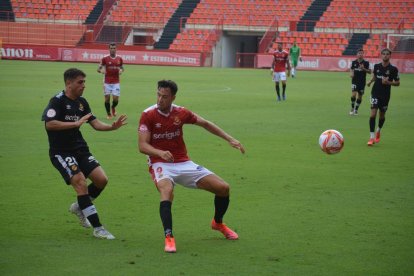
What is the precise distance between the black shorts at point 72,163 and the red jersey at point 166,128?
90 cm

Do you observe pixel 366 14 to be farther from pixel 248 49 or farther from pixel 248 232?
pixel 248 232

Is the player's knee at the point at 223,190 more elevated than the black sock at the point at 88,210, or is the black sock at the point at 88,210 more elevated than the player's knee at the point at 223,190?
the player's knee at the point at 223,190

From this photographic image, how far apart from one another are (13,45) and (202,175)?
4807 cm

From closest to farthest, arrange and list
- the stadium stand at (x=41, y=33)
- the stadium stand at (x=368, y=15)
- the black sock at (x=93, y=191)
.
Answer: the black sock at (x=93, y=191) < the stadium stand at (x=368, y=15) < the stadium stand at (x=41, y=33)

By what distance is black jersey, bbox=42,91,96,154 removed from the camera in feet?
29.0

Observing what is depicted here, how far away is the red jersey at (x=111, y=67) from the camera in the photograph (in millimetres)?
23281

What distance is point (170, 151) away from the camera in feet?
28.4

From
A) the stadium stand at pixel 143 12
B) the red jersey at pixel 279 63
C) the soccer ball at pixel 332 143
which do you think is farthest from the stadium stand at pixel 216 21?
the soccer ball at pixel 332 143

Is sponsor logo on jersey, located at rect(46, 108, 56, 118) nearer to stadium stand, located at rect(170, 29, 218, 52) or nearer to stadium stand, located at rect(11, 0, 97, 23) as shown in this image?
stadium stand, located at rect(170, 29, 218, 52)

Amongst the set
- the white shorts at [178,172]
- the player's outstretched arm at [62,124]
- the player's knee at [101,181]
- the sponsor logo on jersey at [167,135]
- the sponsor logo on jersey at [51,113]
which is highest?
the sponsor logo on jersey at [51,113]

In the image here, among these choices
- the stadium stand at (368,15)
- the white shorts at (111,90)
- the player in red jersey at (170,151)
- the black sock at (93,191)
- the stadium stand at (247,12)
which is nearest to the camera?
the player in red jersey at (170,151)

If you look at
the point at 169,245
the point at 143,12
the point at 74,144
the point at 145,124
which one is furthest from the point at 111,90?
the point at 143,12

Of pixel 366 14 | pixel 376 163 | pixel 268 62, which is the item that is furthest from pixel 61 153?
pixel 366 14

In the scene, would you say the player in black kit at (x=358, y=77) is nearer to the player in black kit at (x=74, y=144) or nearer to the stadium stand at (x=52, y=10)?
the player in black kit at (x=74, y=144)
